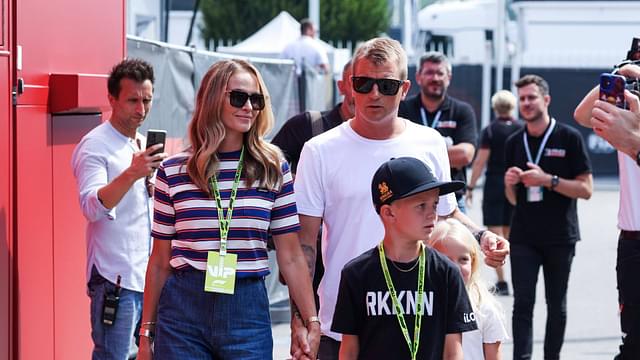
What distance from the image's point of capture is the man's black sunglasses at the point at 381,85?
5133mm

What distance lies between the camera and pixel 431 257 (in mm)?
4461

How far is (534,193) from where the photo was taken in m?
8.81

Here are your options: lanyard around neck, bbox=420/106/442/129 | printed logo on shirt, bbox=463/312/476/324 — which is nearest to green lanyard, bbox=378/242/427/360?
printed logo on shirt, bbox=463/312/476/324

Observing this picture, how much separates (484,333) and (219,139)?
1.47 meters

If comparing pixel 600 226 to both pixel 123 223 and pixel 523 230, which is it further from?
pixel 123 223

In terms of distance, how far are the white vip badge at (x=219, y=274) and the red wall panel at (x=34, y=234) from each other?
54.5 inches

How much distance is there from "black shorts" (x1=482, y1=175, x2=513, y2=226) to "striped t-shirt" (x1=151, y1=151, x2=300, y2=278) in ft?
26.1

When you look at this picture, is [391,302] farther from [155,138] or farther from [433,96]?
[433,96]

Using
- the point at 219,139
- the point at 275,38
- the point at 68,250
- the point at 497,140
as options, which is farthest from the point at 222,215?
the point at 275,38

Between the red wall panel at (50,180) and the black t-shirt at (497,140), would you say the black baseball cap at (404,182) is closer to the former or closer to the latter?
the red wall panel at (50,180)

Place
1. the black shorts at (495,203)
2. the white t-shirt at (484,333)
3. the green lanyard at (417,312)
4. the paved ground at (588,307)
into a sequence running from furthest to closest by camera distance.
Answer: the black shorts at (495,203), the paved ground at (588,307), the white t-shirt at (484,333), the green lanyard at (417,312)

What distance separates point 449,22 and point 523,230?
90.2 feet

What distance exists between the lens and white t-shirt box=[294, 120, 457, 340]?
5090 millimetres

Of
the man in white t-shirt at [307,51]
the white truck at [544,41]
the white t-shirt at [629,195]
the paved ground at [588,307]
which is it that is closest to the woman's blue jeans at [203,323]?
the white t-shirt at [629,195]
